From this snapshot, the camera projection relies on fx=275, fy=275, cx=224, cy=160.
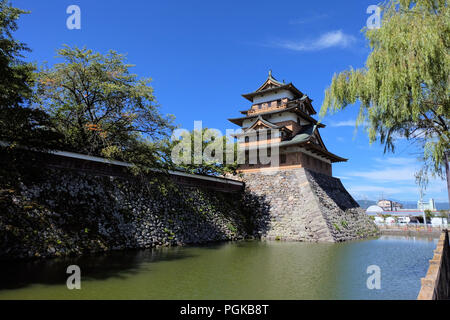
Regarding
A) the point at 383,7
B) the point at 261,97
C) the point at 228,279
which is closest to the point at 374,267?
the point at 228,279

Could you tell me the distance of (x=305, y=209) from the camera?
62.6 ft

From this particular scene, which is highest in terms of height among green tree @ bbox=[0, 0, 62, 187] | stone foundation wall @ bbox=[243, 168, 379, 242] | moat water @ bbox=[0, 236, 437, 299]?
green tree @ bbox=[0, 0, 62, 187]

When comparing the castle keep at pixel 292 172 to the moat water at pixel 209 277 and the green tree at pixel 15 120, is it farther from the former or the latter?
the green tree at pixel 15 120

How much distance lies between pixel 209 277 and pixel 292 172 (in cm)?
1549

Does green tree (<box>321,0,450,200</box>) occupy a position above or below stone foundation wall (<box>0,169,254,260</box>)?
above

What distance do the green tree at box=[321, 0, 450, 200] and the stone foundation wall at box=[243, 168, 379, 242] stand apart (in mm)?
9978

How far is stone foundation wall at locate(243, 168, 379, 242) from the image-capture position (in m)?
17.9

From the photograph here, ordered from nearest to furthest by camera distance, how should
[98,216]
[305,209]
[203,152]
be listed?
[98,216] → [305,209] → [203,152]

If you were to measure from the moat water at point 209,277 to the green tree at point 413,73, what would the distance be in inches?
147

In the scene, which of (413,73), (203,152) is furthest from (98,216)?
(203,152)

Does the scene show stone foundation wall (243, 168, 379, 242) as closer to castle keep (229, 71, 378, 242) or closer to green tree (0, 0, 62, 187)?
castle keep (229, 71, 378, 242)

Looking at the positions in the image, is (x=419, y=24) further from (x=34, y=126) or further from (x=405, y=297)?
(x=34, y=126)

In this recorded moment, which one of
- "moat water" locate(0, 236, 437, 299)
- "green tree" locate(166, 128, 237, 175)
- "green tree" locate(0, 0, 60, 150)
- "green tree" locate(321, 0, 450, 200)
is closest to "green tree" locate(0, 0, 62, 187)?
"green tree" locate(0, 0, 60, 150)

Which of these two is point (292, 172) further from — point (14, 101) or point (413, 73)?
point (14, 101)
